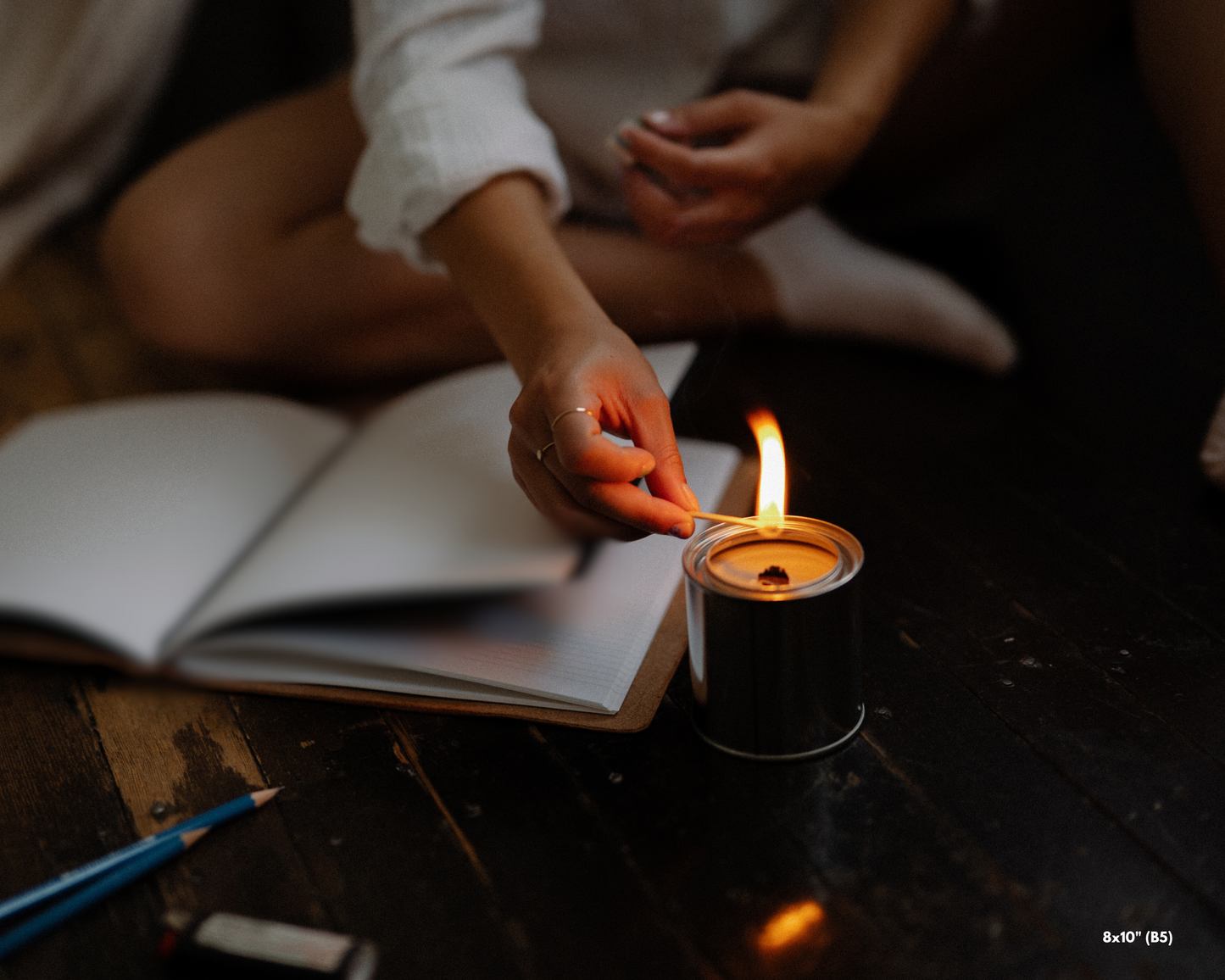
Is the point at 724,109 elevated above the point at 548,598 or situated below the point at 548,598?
above

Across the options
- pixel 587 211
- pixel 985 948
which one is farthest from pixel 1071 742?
pixel 587 211

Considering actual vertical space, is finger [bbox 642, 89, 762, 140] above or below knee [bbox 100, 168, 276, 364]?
above

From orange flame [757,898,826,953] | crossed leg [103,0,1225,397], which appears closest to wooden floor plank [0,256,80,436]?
crossed leg [103,0,1225,397]

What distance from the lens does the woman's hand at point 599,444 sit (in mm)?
652

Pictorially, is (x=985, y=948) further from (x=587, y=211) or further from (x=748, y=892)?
(x=587, y=211)

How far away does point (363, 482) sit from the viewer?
2.86 feet

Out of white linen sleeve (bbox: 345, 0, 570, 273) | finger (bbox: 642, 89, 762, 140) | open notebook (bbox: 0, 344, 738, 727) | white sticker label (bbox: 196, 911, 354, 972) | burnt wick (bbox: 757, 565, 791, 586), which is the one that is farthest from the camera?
finger (bbox: 642, 89, 762, 140)

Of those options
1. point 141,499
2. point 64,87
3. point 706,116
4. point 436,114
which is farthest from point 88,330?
point 706,116

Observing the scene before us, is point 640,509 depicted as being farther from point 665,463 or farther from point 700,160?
point 700,160

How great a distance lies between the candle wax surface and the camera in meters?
0.64

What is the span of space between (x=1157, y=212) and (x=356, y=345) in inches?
41.3

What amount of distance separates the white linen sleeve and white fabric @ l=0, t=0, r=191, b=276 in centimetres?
60

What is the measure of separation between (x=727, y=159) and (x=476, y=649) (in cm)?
47

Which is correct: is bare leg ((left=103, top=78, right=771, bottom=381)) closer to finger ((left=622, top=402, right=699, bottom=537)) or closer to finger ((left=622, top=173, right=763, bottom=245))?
finger ((left=622, top=173, right=763, bottom=245))
